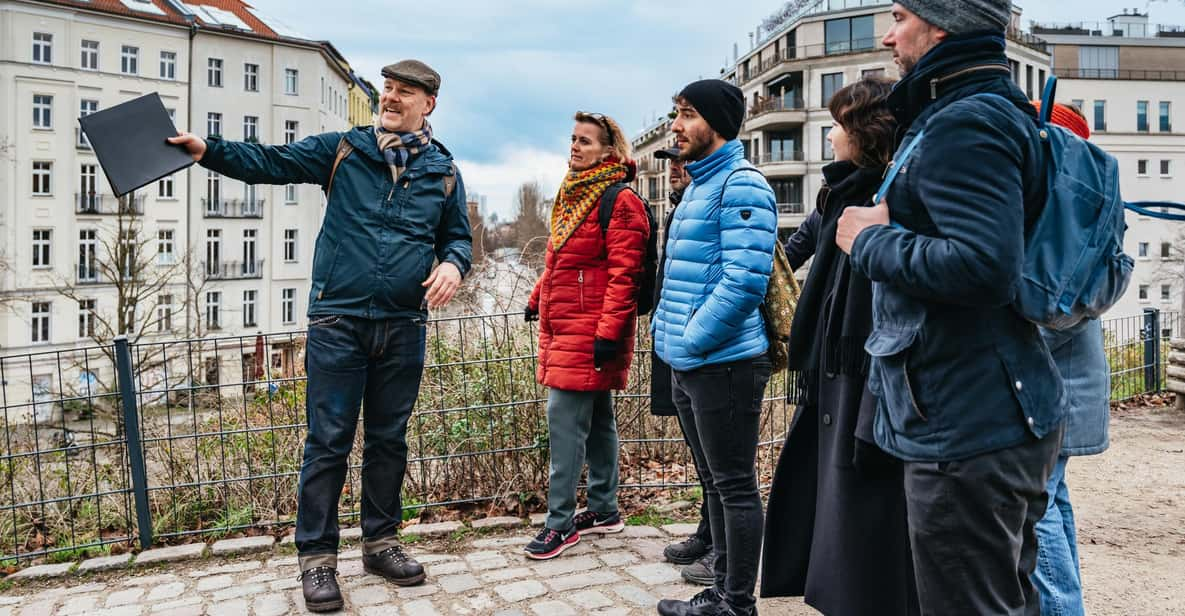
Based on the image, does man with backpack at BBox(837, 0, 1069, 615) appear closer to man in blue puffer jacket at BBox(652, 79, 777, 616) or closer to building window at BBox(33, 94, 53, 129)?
man in blue puffer jacket at BBox(652, 79, 777, 616)

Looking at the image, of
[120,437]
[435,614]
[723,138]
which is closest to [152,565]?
[120,437]

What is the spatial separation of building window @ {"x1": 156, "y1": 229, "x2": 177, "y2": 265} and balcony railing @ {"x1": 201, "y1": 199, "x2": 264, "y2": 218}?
2374 mm

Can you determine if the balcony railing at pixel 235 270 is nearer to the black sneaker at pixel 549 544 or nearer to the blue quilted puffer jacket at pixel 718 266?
the black sneaker at pixel 549 544

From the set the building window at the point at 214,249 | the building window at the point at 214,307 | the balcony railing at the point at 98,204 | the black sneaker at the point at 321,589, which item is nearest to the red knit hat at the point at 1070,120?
the black sneaker at the point at 321,589

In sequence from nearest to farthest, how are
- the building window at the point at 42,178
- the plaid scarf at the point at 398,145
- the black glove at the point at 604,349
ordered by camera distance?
the plaid scarf at the point at 398,145 < the black glove at the point at 604,349 < the building window at the point at 42,178

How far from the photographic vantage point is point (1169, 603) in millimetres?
3945

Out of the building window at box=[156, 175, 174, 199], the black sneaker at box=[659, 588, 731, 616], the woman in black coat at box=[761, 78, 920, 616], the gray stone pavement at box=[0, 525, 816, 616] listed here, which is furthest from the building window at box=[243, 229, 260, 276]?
the woman in black coat at box=[761, 78, 920, 616]

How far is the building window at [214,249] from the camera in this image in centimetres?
4719

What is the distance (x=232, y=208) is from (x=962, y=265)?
50.9 metres

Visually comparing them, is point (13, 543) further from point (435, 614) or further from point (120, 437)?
point (435, 614)

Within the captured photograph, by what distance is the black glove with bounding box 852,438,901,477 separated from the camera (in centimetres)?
250

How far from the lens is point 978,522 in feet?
6.78

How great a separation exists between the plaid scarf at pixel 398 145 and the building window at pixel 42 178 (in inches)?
1777

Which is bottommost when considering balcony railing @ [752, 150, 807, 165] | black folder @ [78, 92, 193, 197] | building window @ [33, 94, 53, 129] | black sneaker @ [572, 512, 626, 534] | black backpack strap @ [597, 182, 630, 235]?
black sneaker @ [572, 512, 626, 534]
